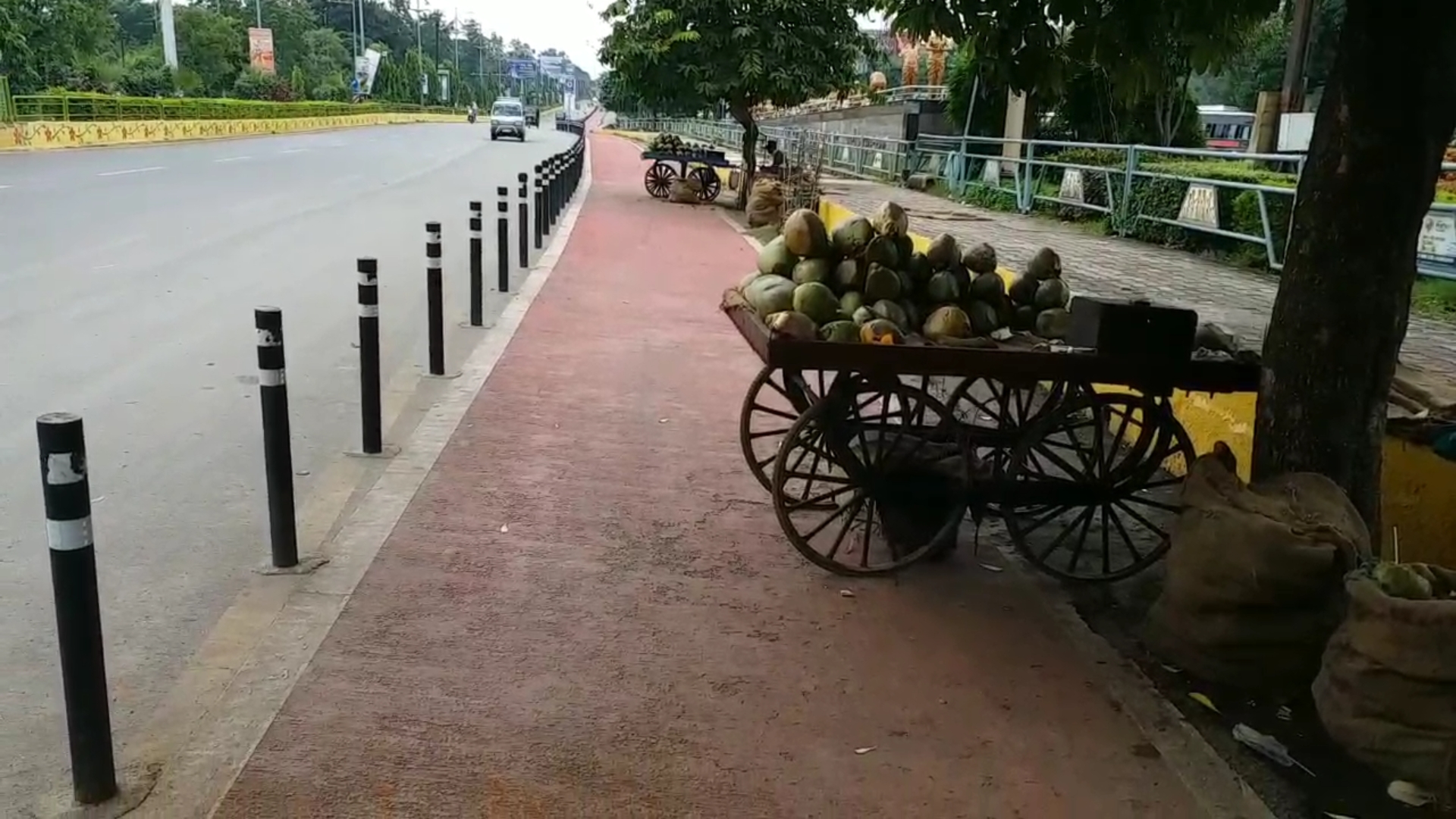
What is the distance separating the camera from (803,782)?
11.0ft

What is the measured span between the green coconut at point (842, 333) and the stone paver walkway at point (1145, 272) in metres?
3.63

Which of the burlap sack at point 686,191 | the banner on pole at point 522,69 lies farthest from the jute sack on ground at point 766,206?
the banner on pole at point 522,69

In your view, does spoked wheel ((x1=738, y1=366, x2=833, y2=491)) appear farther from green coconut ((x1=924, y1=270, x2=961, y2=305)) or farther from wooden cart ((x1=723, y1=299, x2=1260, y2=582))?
green coconut ((x1=924, y1=270, x2=961, y2=305))

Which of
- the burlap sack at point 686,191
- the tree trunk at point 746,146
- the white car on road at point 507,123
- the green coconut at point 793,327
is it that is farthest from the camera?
the white car on road at point 507,123

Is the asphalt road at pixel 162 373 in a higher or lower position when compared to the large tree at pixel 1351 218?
lower

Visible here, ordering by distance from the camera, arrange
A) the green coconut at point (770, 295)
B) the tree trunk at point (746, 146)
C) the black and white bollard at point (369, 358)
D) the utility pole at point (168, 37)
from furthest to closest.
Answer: the utility pole at point (168, 37), the tree trunk at point (746, 146), the black and white bollard at point (369, 358), the green coconut at point (770, 295)

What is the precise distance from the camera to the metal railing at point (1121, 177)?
10750 mm

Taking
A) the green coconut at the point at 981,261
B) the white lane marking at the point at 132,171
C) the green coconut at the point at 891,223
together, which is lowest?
the white lane marking at the point at 132,171

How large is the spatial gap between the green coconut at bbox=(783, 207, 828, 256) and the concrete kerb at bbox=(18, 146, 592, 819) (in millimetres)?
2094


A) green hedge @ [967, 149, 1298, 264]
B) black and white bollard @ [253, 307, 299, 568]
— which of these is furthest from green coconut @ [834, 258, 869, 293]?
green hedge @ [967, 149, 1298, 264]

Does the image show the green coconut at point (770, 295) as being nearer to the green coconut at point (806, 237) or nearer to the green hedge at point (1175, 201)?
the green coconut at point (806, 237)

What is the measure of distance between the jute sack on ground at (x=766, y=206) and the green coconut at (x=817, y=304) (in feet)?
49.6

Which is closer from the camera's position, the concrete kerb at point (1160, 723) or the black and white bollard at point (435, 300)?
the concrete kerb at point (1160, 723)

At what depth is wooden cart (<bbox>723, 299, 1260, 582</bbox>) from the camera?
14.6 ft
